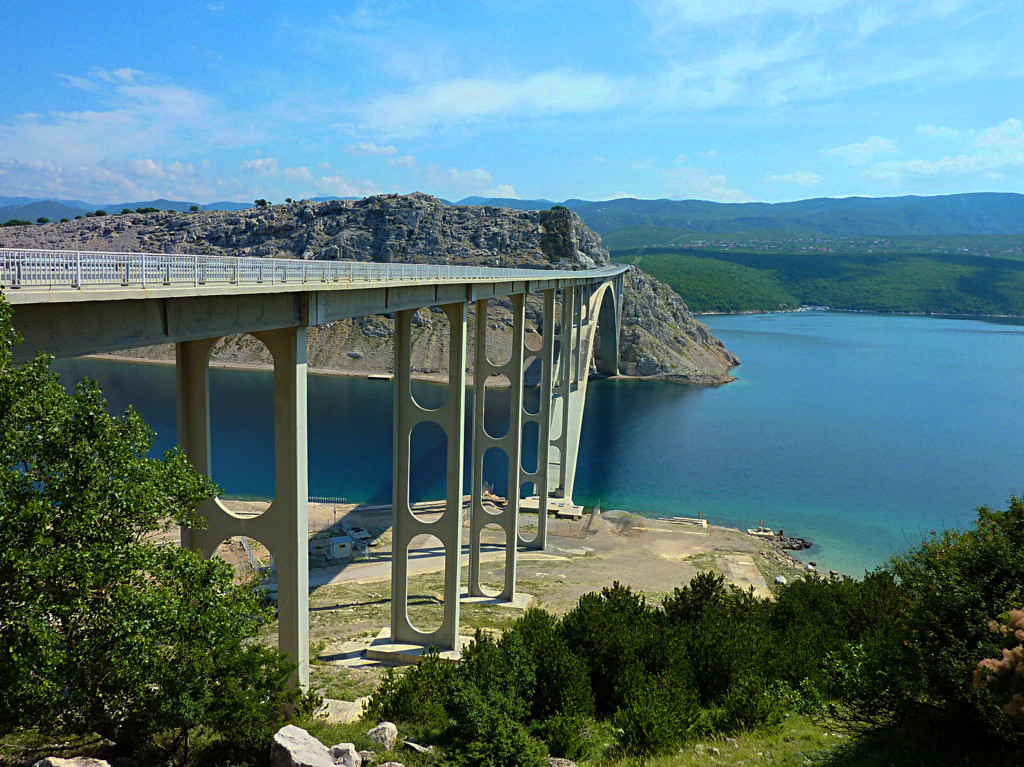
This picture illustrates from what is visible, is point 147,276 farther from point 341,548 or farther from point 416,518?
point 341,548

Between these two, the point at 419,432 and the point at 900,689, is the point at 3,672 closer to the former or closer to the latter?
the point at 900,689

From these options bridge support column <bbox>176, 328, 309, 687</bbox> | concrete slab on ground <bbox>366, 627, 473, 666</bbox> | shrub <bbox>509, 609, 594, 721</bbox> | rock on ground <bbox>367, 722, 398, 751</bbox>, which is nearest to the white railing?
bridge support column <bbox>176, 328, 309, 687</bbox>

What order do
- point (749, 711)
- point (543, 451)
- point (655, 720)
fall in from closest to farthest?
1. point (655, 720)
2. point (749, 711)
3. point (543, 451)

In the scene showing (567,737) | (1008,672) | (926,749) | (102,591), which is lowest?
(567,737)

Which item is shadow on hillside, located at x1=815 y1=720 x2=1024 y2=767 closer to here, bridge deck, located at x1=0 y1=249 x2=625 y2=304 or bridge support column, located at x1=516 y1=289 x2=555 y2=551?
bridge deck, located at x1=0 y1=249 x2=625 y2=304

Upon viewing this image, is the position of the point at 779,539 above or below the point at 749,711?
below

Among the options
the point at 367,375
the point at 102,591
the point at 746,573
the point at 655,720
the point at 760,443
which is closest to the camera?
the point at 102,591

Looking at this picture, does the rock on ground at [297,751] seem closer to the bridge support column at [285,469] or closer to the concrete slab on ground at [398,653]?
the bridge support column at [285,469]

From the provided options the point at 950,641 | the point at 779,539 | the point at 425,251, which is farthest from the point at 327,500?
the point at 425,251
